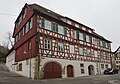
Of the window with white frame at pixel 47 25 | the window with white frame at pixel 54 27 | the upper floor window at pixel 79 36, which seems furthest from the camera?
the upper floor window at pixel 79 36

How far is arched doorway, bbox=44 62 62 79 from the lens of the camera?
2010 cm

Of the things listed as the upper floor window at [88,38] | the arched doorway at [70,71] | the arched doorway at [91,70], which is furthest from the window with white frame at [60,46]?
the arched doorway at [91,70]

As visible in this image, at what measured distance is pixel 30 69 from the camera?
20.6 m

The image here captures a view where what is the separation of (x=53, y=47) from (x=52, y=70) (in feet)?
9.96

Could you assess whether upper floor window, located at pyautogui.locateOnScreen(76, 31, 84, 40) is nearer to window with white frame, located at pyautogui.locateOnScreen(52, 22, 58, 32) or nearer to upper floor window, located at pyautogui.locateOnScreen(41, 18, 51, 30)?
window with white frame, located at pyautogui.locateOnScreen(52, 22, 58, 32)

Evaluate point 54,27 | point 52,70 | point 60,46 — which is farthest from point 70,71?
point 54,27

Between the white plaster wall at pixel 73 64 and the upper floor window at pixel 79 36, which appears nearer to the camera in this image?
the white plaster wall at pixel 73 64

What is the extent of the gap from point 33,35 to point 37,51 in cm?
233

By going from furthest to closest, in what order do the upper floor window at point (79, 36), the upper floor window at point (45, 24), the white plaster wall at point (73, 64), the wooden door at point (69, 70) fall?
the upper floor window at point (79, 36) → the wooden door at point (69, 70) → the upper floor window at point (45, 24) → the white plaster wall at point (73, 64)

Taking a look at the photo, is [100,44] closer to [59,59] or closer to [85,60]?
[85,60]

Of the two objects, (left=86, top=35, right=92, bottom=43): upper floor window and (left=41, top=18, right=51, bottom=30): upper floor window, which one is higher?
(left=41, top=18, right=51, bottom=30): upper floor window

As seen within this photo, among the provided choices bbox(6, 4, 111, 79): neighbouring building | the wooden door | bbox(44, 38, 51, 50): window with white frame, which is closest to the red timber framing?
bbox(6, 4, 111, 79): neighbouring building

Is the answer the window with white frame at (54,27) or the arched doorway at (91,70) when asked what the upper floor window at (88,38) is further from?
the window with white frame at (54,27)

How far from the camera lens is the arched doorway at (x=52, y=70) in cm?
2010
